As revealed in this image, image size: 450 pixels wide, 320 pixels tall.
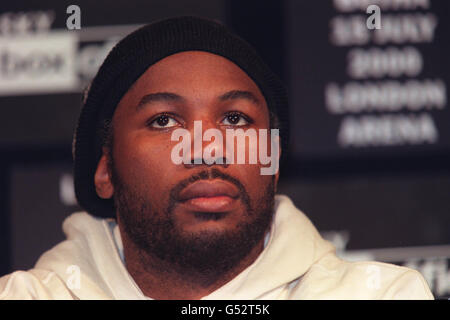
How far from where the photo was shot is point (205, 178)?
1205 millimetres

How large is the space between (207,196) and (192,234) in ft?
0.25

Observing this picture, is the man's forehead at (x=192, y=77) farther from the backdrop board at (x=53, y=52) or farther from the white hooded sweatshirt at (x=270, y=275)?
the backdrop board at (x=53, y=52)

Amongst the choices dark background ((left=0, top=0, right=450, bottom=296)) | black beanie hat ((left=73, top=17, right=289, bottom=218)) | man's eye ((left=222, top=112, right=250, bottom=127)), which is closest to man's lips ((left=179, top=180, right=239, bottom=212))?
man's eye ((left=222, top=112, right=250, bottom=127))

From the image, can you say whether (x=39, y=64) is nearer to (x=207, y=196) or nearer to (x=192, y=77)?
(x=192, y=77)

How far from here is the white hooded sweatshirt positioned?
3.99 ft

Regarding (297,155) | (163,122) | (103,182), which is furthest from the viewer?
(297,155)

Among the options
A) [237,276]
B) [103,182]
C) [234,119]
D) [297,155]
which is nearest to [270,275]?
[237,276]

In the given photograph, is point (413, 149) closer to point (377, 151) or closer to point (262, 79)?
point (377, 151)

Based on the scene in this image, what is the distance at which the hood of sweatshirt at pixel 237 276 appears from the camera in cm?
126

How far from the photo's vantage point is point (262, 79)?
139 centimetres

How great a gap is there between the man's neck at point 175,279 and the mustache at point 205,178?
15cm

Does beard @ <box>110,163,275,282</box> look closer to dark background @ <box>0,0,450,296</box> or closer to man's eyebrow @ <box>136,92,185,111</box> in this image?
man's eyebrow @ <box>136,92,185,111</box>

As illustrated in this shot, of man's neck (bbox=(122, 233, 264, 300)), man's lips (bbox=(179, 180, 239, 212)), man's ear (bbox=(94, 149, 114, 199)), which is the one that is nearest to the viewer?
man's lips (bbox=(179, 180, 239, 212))
